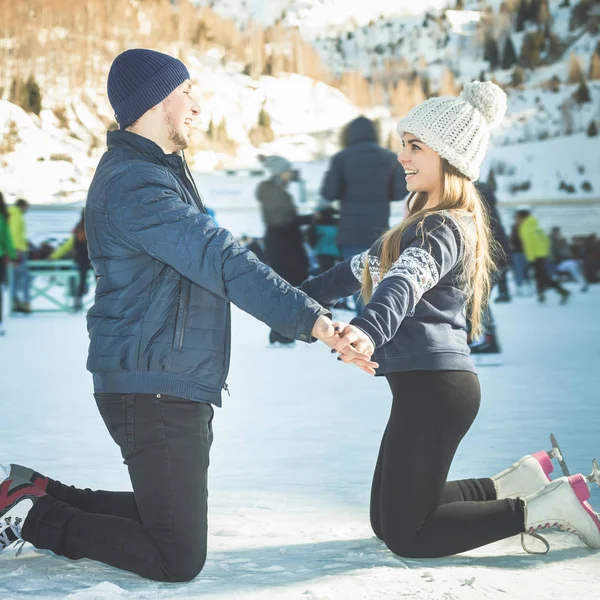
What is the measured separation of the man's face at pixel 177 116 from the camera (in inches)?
90.3

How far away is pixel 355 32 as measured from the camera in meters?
13.1

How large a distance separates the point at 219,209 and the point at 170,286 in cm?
1077

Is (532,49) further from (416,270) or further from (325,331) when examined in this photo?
(325,331)

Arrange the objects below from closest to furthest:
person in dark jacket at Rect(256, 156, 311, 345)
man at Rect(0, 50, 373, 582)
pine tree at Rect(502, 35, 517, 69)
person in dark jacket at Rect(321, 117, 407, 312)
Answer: man at Rect(0, 50, 373, 582) → person in dark jacket at Rect(321, 117, 407, 312) → person in dark jacket at Rect(256, 156, 311, 345) → pine tree at Rect(502, 35, 517, 69)

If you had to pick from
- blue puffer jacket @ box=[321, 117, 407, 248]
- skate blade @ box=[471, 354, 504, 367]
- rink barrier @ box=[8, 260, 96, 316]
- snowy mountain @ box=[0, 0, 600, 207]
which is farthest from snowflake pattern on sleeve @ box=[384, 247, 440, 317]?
snowy mountain @ box=[0, 0, 600, 207]

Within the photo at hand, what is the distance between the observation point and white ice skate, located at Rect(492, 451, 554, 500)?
249 centimetres

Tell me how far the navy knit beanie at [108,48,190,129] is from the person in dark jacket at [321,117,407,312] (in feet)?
12.7

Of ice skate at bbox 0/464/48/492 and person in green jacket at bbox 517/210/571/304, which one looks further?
person in green jacket at bbox 517/210/571/304

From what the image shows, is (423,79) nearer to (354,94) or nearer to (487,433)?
(354,94)

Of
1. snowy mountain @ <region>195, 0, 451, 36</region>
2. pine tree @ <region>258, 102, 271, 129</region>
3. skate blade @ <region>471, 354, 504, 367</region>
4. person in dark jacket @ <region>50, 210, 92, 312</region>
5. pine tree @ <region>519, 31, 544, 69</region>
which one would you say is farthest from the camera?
pine tree @ <region>519, 31, 544, 69</region>

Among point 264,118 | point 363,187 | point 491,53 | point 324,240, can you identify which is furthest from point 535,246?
point 363,187

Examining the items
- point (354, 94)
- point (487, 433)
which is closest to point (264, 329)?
point (487, 433)

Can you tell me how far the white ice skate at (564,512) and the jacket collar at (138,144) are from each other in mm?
1047

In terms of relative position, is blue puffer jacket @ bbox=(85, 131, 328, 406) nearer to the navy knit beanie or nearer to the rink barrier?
the navy knit beanie
